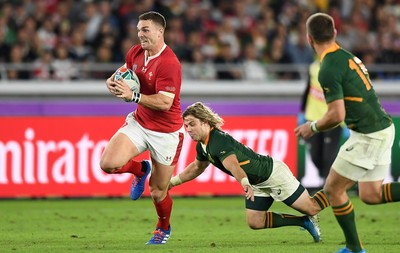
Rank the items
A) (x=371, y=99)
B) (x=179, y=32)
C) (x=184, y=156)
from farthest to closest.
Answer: (x=179, y=32) < (x=184, y=156) < (x=371, y=99)

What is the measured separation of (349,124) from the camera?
30.1 ft

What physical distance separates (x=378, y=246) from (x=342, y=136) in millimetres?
6535

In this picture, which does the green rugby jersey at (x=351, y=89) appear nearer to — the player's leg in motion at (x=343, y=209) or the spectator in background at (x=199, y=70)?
the player's leg in motion at (x=343, y=209)

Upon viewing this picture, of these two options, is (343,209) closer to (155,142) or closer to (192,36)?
(155,142)

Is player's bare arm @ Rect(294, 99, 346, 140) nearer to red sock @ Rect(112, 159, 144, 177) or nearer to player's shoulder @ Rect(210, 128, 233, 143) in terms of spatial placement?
player's shoulder @ Rect(210, 128, 233, 143)

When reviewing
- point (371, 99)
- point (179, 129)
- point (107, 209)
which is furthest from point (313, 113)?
point (371, 99)

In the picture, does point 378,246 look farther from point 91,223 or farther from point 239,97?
point 239,97

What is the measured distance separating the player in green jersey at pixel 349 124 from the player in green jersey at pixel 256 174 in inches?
58.2

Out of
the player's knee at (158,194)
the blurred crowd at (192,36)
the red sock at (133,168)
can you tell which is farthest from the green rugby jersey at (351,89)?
the blurred crowd at (192,36)

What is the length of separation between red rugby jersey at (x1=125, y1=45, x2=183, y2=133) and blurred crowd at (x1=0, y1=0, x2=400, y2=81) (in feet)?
22.4

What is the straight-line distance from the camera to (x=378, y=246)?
10273 millimetres

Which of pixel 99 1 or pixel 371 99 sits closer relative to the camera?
pixel 371 99

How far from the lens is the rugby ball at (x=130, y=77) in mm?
10433

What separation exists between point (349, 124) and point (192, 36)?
1007 centimetres
